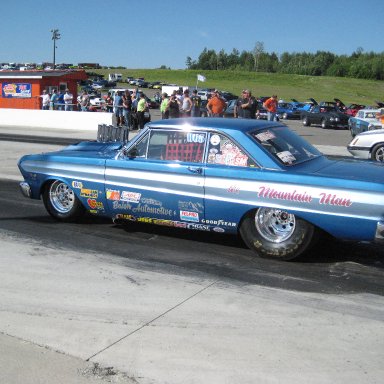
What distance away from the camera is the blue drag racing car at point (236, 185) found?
514 cm

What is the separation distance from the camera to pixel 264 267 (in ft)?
17.7

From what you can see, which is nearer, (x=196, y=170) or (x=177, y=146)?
(x=196, y=170)

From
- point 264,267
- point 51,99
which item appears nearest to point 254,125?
point 264,267

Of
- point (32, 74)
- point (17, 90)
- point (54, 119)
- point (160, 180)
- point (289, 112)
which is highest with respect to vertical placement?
point (32, 74)

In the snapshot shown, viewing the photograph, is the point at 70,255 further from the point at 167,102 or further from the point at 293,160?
the point at 167,102

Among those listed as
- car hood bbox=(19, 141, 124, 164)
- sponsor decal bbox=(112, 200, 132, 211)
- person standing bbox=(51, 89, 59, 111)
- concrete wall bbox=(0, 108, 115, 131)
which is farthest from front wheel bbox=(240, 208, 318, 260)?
person standing bbox=(51, 89, 59, 111)

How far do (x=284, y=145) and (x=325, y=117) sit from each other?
983 inches

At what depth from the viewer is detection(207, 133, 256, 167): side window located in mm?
5691

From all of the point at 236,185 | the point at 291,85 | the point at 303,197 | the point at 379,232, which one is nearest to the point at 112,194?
the point at 236,185

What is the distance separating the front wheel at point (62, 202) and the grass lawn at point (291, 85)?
67.8 metres

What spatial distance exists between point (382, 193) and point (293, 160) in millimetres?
1088

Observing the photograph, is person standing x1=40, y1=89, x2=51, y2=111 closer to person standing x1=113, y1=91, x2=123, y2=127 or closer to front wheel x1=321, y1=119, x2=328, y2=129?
person standing x1=113, y1=91, x2=123, y2=127

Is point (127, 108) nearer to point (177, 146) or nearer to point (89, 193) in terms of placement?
point (89, 193)

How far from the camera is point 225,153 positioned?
5.82m
